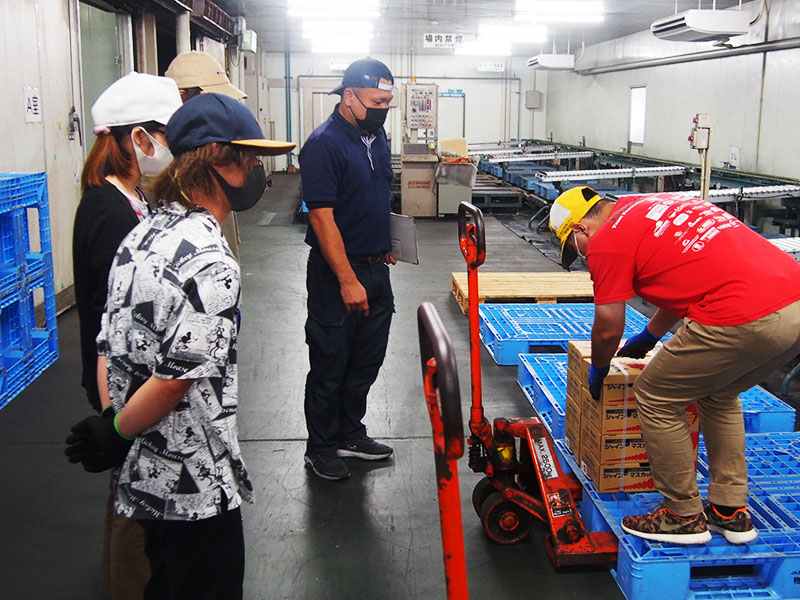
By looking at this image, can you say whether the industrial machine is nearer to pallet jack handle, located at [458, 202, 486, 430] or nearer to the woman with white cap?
pallet jack handle, located at [458, 202, 486, 430]

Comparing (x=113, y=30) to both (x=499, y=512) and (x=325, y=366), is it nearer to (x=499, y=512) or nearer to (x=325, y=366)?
(x=325, y=366)

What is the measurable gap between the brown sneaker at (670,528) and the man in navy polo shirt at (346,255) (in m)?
1.44

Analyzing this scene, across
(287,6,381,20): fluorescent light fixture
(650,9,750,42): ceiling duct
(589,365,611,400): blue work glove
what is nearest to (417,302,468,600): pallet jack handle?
(589,365,611,400): blue work glove

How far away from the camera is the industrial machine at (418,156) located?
12.2 metres

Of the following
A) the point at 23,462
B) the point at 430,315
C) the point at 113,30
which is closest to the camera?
the point at 430,315

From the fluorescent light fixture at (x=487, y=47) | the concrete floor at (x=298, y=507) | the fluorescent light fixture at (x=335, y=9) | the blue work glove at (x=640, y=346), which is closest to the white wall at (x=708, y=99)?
the fluorescent light fixture at (x=487, y=47)

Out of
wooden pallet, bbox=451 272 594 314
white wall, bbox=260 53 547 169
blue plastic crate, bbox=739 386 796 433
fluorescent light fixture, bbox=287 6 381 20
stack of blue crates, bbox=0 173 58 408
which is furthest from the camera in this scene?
white wall, bbox=260 53 547 169

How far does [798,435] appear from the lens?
11.7ft

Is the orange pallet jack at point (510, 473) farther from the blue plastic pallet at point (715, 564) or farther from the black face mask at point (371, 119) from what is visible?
the black face mask at point (371, 119)

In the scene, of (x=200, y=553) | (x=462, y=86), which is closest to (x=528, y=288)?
(x=200, y=553)

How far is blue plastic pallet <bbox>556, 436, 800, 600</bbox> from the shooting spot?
100 inches

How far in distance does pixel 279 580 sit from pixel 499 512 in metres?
0.89

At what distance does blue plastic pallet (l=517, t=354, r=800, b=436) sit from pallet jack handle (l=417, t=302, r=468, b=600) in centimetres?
226

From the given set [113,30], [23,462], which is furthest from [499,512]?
[113,30]
